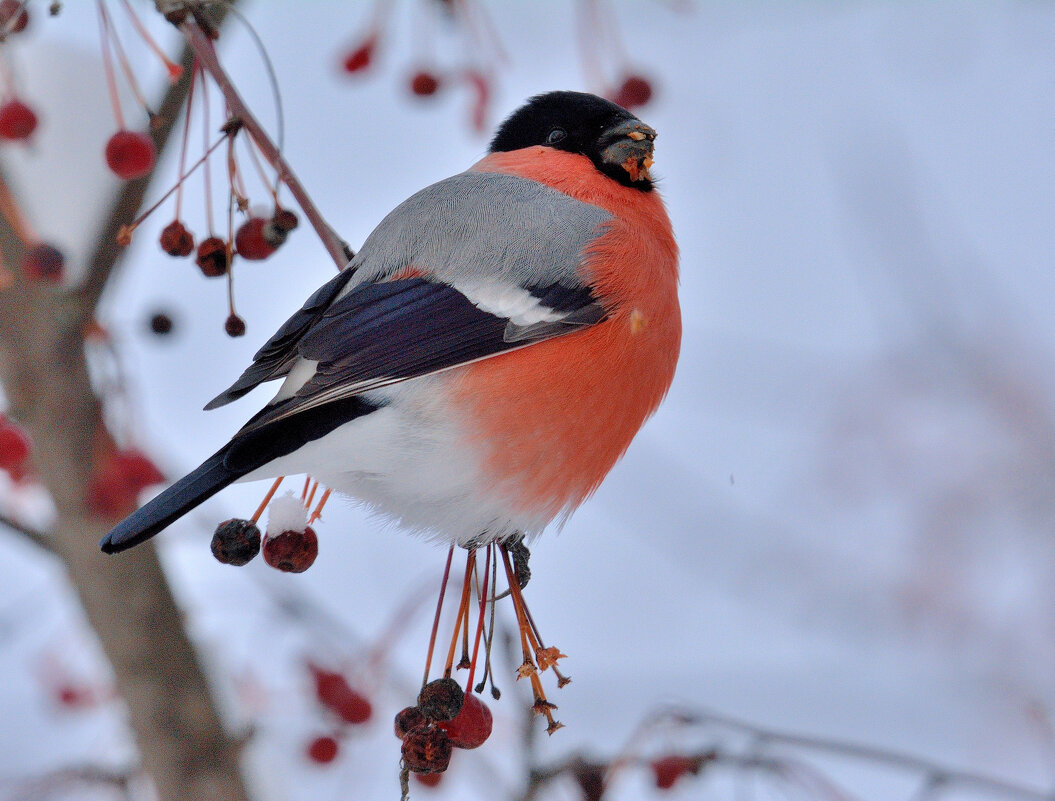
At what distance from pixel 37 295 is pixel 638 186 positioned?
106 cm

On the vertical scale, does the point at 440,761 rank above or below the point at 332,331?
below

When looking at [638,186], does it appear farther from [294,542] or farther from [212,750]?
[212,750]

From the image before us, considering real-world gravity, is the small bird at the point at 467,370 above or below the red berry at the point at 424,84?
below

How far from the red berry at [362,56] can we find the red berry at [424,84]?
133mm

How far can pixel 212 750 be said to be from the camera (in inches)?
74.0

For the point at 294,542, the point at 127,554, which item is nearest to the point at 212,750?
the point at 127,554

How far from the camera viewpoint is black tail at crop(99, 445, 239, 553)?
118 centimetres

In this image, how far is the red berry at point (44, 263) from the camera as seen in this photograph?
155 cm

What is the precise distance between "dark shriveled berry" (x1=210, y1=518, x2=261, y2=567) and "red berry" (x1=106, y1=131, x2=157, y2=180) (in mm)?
533

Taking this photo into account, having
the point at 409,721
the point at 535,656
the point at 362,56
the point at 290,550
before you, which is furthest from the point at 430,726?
the point at 362,56

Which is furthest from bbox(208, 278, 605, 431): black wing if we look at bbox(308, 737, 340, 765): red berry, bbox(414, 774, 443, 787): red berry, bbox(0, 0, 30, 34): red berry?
bbox(308, 737, 340, 765): red berry

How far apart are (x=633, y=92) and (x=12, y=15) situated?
104cm

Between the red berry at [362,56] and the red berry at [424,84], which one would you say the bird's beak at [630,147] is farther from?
the red berry at [362,56]

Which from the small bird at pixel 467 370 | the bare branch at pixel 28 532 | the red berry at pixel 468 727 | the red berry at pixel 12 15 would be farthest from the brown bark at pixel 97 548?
the red berry at pixel 468 727
